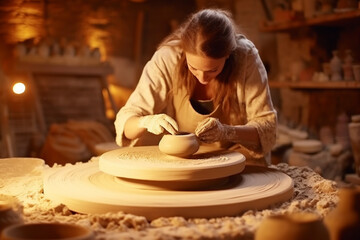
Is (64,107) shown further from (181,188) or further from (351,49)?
(181,188)

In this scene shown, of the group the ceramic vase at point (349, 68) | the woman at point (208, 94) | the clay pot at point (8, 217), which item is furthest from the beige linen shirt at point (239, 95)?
the ceramic vase at point (349, 68)

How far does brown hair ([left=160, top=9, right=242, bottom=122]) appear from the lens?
3396 mm

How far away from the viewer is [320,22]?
6828 mm

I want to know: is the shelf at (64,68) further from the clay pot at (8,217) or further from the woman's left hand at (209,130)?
the clay pot at (8,217)

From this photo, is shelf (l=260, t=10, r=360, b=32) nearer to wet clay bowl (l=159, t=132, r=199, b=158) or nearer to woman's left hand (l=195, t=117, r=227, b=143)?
woman's left hand (l=195, t=117, r=227, b=143)

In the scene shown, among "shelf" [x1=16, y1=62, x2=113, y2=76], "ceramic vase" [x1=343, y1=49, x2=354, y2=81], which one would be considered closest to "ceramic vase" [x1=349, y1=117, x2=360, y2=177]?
"ceramic vase" [x1=343, y1=49, x2=354, y2=81]

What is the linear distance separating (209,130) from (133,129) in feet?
2.04

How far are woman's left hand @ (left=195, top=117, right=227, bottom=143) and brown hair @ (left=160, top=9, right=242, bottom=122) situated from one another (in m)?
0.43

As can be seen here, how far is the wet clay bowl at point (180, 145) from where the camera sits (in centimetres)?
312

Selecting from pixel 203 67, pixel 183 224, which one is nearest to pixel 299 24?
pixel 203 67

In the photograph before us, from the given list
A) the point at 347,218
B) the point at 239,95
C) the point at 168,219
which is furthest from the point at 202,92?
the point at 347,218

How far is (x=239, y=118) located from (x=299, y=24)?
359cm

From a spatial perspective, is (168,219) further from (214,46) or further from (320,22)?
(320,22)

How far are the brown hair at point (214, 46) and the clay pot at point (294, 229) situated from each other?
4.94ft
